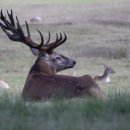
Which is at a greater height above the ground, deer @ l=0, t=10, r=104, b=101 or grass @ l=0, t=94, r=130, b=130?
grass @ l=0, t=94, r=130, b=130

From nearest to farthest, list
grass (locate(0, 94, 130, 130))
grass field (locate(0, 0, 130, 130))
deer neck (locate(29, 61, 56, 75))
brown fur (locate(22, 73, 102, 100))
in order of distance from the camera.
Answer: grass (locate(0, 94, 130, 130))
grass field (locate(0, 0, 130, 130))
brown fur (locate(22, 73, 102, 100))
deer neck (locate(29, 61, 56, 75))

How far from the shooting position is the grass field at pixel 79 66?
6.45 metres

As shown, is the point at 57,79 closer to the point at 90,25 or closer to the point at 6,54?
the point at 6,54

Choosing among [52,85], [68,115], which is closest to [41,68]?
[52,85]

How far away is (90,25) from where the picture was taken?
31.4 metres

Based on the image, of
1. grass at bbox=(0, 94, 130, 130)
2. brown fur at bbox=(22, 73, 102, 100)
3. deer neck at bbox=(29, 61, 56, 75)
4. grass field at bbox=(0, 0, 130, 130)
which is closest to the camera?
grass at bbox=(0, 94, 130, 130)

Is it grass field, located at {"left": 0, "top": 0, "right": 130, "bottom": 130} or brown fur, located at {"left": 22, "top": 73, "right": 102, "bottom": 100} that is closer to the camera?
grass field, located at {"left": 0, "top": 0, "right": 130, "bottom": 130}

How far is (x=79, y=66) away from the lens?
72.3ft

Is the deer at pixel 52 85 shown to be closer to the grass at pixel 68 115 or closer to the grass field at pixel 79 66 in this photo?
the grass field at pixel 79 66

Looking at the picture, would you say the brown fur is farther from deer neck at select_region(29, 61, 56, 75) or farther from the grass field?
deer neck at select_region(29, 61, 56, 75)

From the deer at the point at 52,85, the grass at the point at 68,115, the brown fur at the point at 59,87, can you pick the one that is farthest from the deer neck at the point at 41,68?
the grass at the point at 68,115

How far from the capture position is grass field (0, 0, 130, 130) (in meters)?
6.45

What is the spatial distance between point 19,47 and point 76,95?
16547 mm

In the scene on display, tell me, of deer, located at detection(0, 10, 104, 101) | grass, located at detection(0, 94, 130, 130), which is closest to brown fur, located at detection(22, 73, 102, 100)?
deer, located at detection(0, 10, 104, 101)
